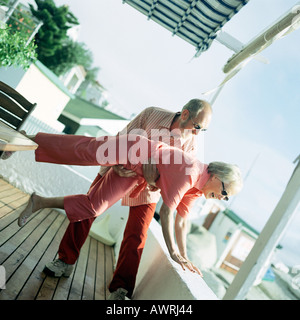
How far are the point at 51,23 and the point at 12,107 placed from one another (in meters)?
21.2

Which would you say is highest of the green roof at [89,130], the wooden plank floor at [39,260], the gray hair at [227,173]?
the green roof at [89,130]

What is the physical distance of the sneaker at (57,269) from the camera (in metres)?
1.81

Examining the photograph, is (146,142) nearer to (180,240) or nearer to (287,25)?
(180,240)

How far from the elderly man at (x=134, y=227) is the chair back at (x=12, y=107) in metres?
0.68

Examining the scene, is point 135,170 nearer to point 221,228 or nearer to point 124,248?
point 124,248

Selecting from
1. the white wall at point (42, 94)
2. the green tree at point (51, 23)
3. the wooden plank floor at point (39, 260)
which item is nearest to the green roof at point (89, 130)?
the white wall at point (42, 94)

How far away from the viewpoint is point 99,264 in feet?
8.56

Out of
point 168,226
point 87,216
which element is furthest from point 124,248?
point 168,226

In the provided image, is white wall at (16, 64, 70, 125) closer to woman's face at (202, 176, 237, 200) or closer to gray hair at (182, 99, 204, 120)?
gray hair at (182, 99, 204, 120)

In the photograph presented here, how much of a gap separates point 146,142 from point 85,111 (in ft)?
56.1

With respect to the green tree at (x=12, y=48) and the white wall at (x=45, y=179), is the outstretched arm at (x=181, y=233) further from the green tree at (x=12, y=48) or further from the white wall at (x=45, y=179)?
the green tree at (x=12, y=48)

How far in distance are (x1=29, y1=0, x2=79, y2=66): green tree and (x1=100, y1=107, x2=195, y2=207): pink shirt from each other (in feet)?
68.1

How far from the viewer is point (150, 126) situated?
2070mm

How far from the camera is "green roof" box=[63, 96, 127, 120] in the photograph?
17.5 metres
